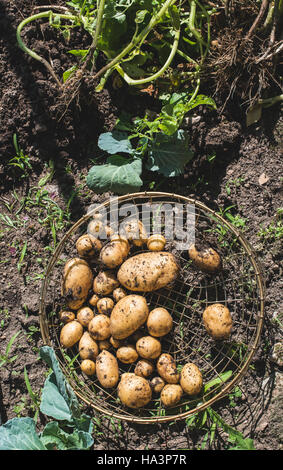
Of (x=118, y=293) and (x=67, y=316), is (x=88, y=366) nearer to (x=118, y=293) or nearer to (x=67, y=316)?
(x=67, y=316)

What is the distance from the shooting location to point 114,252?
2.27 meters

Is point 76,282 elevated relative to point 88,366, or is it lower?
elevated

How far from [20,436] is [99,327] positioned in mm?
695

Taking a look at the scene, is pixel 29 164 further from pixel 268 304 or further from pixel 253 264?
pixel 268 304

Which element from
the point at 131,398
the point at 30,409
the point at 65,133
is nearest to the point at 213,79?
the point at 65,133

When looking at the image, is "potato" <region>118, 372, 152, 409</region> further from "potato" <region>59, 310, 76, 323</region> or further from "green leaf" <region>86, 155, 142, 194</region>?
"green leaf" <region>86, 155, 142, 194</region>

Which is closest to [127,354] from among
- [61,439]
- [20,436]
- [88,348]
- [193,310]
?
[88,348]

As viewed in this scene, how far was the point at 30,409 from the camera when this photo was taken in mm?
2475

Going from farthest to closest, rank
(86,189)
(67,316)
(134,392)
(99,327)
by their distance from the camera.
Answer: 1. (86,189)
2. (67,316)
3. (99,327)
4. (134,392)

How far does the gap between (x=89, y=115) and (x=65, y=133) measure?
6.9 inches

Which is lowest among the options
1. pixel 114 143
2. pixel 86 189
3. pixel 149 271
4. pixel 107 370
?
pixel 107 370

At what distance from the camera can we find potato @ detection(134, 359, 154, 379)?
2260 mm

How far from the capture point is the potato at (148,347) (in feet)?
7.39
